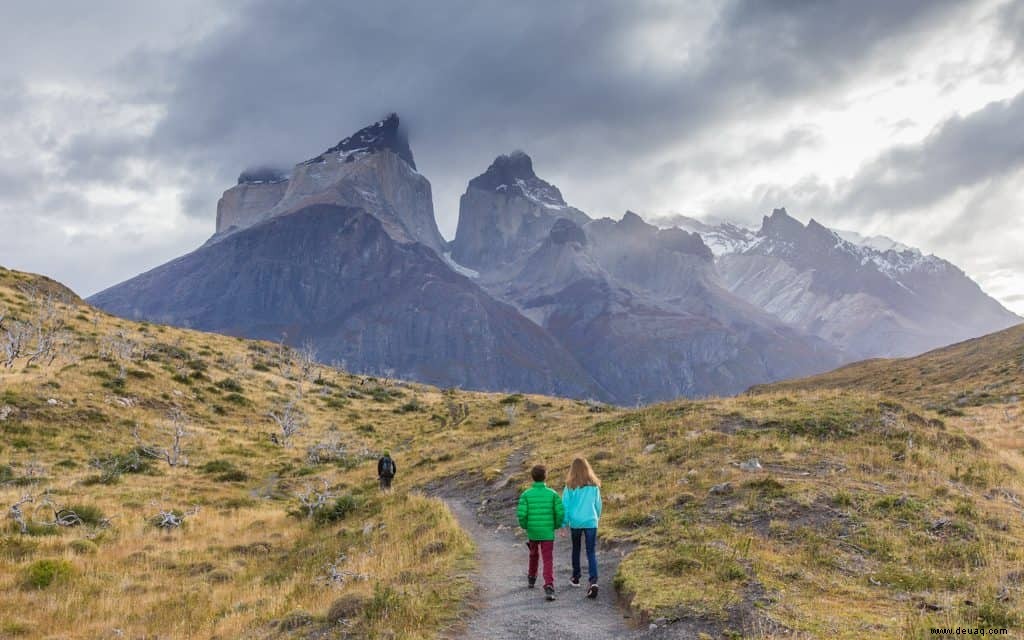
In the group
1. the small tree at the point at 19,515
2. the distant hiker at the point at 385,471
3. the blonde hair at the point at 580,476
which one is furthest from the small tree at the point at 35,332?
the blonde hair at the point at 580,476

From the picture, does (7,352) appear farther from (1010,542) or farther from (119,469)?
(1010,542)

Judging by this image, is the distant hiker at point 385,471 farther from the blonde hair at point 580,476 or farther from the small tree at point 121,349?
the small tree at point 121,349

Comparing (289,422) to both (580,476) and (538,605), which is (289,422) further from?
(538,605)

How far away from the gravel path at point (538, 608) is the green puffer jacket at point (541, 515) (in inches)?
48.5

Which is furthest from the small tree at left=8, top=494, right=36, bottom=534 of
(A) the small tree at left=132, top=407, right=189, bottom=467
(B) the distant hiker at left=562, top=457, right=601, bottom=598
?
(B) the distant hiker at left=562, top=457, right=601, bottom=598

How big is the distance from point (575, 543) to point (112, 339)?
61360 mm

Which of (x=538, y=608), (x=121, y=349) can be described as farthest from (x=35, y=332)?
(x=538, y=608)

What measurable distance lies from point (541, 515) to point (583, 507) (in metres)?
0.93

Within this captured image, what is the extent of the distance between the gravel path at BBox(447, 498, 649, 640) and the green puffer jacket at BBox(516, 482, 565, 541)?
4.04 ft

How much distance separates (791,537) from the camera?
1420 cm

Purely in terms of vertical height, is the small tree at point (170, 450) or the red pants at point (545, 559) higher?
the small tree at point (170, 450)

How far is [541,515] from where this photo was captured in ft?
41.1

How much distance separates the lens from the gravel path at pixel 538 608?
10328 millimetres

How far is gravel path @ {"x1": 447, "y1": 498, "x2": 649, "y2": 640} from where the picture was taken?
10328mm
